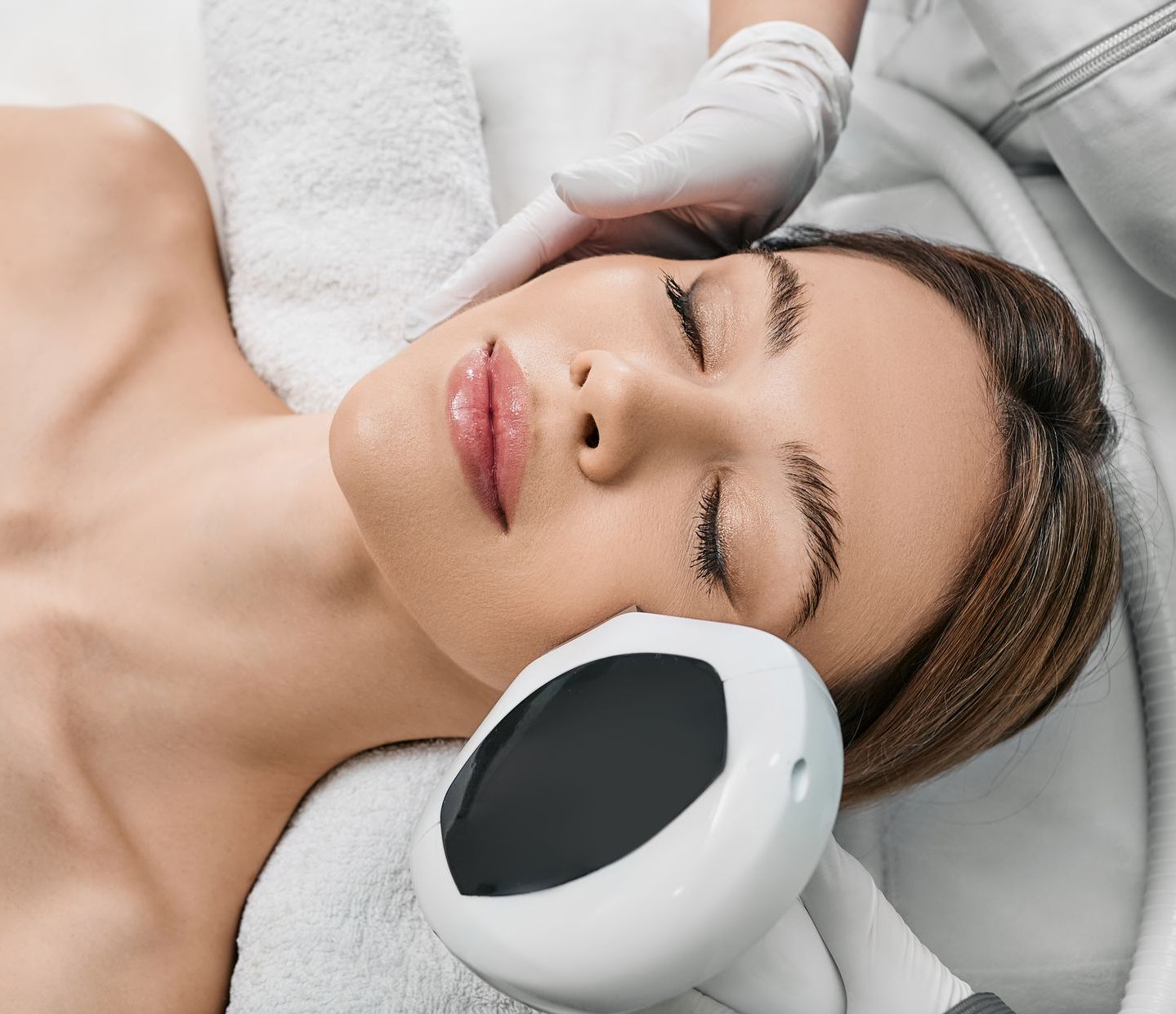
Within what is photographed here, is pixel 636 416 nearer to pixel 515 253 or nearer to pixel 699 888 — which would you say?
pixel 699 888

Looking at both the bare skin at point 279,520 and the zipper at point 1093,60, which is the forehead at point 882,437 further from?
the zipper at point 1093,60

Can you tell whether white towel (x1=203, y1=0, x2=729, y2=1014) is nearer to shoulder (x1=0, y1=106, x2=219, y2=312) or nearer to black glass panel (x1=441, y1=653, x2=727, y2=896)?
shoulder (x1=0, y1=106, x2=219, y2=312)

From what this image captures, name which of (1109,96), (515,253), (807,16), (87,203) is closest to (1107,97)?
(1109,96)

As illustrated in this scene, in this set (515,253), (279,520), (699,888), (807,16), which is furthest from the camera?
(807,16)

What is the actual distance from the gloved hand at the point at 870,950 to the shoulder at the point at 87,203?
1038 millimetres

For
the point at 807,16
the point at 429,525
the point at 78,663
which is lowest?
the point at 78,663

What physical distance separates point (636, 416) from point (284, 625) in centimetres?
48

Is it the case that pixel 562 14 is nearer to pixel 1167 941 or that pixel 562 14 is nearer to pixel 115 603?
pixel 115 603

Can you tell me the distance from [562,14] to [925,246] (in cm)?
81

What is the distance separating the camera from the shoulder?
113cm

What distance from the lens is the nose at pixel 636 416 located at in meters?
0.75

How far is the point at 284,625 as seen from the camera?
101 cm

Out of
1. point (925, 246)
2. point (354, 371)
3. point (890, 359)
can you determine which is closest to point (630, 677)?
point (890, 359)

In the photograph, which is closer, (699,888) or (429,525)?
(699,888)
